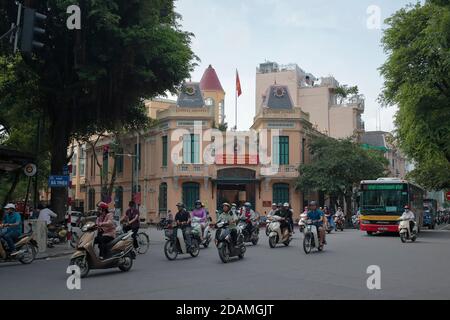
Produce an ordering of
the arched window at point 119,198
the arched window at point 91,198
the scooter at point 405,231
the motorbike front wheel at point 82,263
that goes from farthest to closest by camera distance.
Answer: the arched window at point 91,198 → the arched window at point 119,198 → the scooter at point 405,231 → the motorbike front wheel at point 82,263

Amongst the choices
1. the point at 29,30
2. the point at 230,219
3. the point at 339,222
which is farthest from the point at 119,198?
the point at 29,30

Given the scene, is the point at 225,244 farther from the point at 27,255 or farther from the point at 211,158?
the point at 211,158

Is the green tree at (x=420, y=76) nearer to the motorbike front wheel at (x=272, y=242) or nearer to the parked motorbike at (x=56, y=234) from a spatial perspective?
the motorbike front wheel at (x=272, y=242)

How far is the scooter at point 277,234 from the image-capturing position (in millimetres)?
19250

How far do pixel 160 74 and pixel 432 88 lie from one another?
15.0 m

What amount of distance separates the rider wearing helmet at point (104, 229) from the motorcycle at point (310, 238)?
6934mm

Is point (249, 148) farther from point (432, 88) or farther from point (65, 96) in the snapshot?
point (65, 96)

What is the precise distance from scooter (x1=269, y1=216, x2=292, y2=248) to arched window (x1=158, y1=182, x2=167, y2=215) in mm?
25845

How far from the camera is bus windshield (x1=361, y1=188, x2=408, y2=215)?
2584cm

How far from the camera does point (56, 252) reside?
58.4 feet

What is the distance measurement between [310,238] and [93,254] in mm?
7907

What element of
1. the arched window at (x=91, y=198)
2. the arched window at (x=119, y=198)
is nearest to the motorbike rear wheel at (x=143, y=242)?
the arched window at (x=119, y=198)

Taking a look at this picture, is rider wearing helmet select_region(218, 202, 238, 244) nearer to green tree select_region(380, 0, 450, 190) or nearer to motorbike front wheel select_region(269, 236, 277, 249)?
motorbike front wheel select_region(269, 236, 277, 249)
